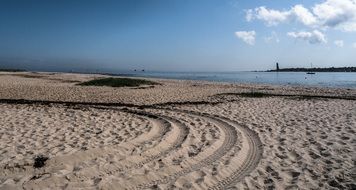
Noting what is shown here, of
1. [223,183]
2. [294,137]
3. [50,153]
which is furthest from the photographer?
[294,137]

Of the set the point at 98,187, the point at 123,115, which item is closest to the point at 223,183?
the point at 98,187

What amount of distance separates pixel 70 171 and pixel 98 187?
34.9 inches

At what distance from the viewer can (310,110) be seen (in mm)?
14250

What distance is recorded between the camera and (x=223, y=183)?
5.79 m

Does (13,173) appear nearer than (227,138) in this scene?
Yes

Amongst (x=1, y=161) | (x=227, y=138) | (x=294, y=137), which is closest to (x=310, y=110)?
(x=294, y=137)

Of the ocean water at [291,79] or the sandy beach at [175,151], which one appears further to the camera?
the ocean water at [291,79]

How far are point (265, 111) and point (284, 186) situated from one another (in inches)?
336

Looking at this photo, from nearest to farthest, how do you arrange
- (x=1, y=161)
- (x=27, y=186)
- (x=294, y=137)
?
(x=27, y=186) → (x=1, y=161) → (x=294, y=137)

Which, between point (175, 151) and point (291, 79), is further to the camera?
point (291, 79)

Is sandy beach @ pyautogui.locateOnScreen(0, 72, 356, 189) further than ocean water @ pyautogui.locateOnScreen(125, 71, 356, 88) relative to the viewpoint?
No

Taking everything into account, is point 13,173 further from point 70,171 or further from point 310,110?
point 310,110

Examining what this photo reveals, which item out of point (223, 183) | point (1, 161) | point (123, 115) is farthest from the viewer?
point (123, 115)

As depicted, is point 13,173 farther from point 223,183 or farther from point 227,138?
point 227,138
